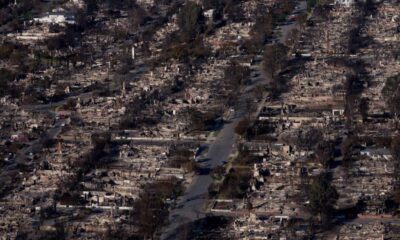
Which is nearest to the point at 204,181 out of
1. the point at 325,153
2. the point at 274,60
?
the point at 325,153

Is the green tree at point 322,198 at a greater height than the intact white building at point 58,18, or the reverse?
the intact white building at point 58,18

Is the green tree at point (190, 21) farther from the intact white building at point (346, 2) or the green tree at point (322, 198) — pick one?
the green tree at point (322, 198)

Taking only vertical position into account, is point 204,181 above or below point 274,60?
below

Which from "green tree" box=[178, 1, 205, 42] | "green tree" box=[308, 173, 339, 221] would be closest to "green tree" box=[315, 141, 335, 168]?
"green tree" box=[308, 173, 339, 221]

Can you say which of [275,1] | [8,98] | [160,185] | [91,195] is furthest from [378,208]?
[275,1]

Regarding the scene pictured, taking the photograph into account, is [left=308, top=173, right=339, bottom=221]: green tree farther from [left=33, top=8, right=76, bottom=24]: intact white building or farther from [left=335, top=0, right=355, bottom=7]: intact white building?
[left=335, top=0, right=355, bottom=7]: intact white building

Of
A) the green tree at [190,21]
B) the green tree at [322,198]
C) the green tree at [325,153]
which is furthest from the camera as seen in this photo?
the green tree at [190,21]

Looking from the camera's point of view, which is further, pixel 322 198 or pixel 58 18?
pixel 58 18

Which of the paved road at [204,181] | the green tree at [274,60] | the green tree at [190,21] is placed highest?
the green tree at [190,21]

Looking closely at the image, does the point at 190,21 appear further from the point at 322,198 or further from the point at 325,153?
the point at 322,198

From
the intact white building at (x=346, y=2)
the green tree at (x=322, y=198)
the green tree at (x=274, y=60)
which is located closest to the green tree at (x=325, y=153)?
the green tree at (x=322, y=198)
